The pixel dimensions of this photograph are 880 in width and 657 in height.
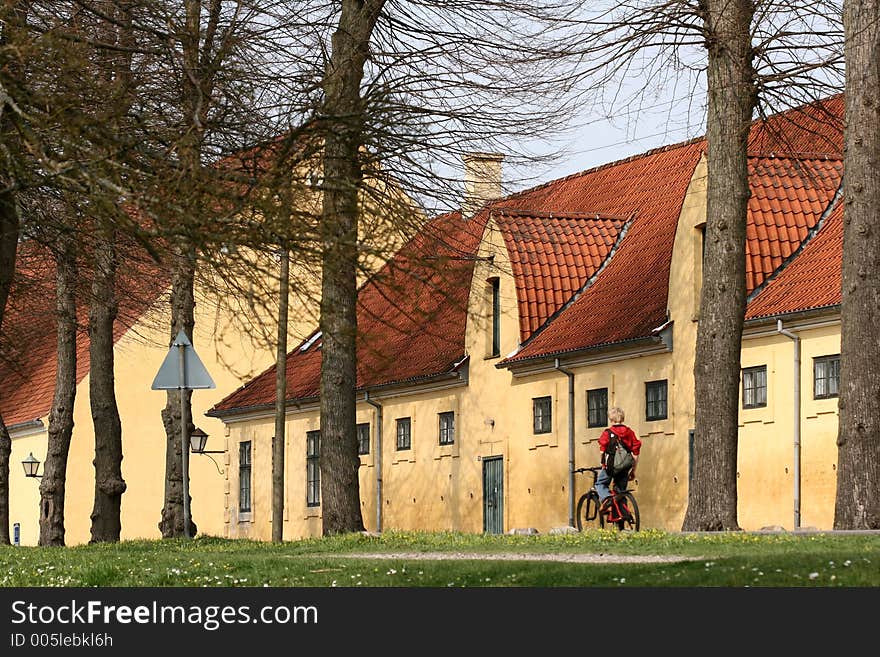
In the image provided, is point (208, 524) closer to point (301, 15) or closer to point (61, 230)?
point (301, 15)

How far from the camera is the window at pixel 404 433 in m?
40.7

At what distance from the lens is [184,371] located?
21.8 meters

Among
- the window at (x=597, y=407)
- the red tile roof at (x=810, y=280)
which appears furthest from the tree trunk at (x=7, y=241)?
the window at (x=597, y=407)

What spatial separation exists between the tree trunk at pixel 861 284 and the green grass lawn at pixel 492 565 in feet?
6.01

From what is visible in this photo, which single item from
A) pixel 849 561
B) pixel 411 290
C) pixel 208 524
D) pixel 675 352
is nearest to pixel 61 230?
Answer: pixel 411 290

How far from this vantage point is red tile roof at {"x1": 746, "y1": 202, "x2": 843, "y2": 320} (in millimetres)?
28062

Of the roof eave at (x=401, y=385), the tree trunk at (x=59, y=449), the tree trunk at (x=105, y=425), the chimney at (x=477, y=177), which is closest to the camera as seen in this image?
the chimney at (x=477, y=177)

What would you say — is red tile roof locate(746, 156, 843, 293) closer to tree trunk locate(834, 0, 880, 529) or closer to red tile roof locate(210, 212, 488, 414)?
red tile roof locate(210, 212, 488, 414)

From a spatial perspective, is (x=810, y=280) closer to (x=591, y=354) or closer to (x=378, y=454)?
(x=591, y=354)

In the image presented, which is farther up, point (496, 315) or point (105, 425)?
point (496, 315)

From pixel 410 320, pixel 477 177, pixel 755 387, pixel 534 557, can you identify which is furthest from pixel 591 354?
pixel 410 320

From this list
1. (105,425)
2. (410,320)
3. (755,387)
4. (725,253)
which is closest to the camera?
(410,320)

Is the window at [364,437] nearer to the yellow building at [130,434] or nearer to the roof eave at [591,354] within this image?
the yellow building at [130,434]

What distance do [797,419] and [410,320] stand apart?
1564 cm
